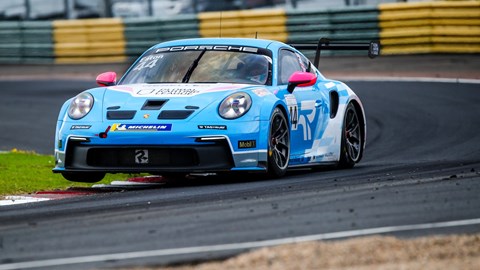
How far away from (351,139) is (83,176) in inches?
122

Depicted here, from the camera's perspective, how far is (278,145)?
35.6 ft

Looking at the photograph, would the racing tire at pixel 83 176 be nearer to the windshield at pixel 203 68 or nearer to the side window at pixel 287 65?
the windshield at pixel 203 68

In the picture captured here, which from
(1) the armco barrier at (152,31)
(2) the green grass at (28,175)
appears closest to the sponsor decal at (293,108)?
(2) the green grass at (28,175)

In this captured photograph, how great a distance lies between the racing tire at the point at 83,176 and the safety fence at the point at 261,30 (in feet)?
46.1

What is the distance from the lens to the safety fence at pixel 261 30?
24.1 meters

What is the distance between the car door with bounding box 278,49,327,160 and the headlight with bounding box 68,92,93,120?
1687 millimetres

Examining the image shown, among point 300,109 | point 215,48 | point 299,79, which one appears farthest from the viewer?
point 215,48

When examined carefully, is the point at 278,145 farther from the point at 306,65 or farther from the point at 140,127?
the point at 306,65

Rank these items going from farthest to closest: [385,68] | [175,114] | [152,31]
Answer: [152,31] → [385,68] → [175,114]

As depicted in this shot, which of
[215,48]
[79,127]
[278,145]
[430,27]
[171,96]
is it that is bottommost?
[430,27]

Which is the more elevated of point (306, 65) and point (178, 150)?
point (306, 65)

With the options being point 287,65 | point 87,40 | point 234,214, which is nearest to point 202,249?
point 234,214

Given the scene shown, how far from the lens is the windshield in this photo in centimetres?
1123

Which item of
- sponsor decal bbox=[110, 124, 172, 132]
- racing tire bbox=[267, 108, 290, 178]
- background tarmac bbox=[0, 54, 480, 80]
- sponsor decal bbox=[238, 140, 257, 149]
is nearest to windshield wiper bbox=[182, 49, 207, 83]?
racing tire bbox=[267, 108, 290, 178]
